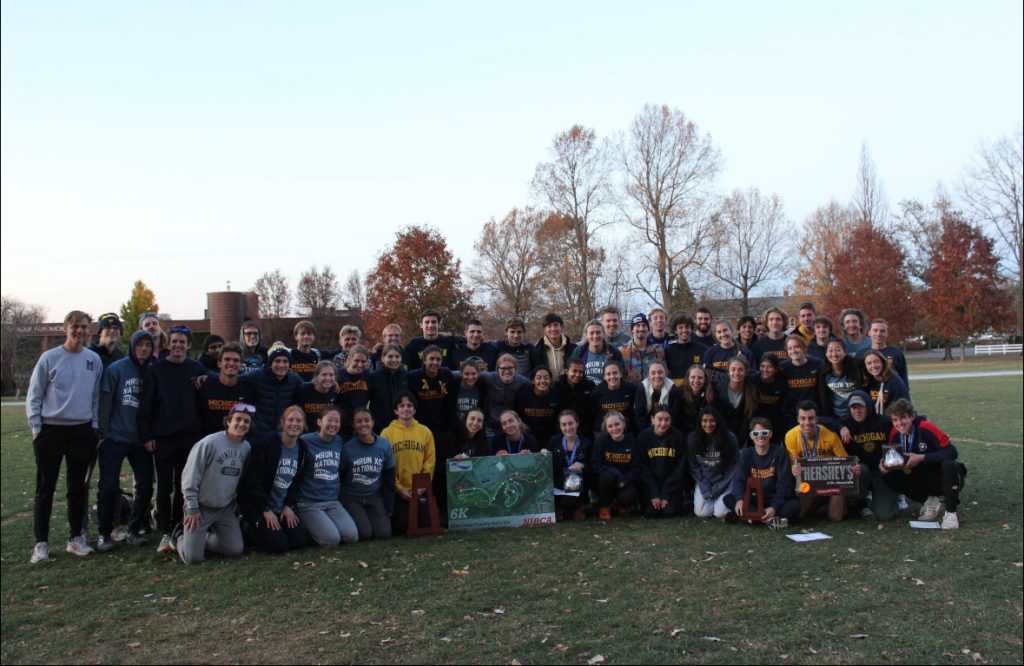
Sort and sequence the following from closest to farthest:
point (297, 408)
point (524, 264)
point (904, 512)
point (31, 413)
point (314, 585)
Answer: point (314, 585) < point (31, 413) < point (297, 408) < point (904, 512) < point (524, 264)

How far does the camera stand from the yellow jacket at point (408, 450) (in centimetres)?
754

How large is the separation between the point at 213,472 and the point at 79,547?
1.52 meters

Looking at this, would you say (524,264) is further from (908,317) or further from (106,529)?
(106,529)

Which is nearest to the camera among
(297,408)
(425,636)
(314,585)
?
(425,636)

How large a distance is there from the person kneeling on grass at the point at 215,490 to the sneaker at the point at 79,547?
993 mm

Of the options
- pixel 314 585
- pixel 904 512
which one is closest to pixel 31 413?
pixel 314 585

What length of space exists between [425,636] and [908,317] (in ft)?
144

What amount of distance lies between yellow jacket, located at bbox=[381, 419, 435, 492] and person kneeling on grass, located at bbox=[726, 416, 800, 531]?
304 cm

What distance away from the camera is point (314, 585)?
5641 millimetres

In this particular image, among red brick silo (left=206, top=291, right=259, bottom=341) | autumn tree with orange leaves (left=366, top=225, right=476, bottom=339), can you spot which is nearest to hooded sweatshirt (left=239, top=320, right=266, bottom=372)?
autumn tree with orange leaves (left=366, top=225, right=476, bottom=339)

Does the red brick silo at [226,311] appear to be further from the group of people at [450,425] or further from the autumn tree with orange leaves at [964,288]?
the autumn tree with orange leaves at [964,288]

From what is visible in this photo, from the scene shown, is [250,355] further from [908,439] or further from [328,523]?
[908,439]

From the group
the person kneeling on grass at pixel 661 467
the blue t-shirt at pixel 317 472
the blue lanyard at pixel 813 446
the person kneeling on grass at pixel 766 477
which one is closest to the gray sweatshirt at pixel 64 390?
the blue t-shirt at pixel 317 472

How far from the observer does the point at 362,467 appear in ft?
23.5
